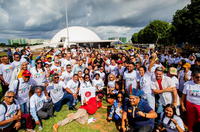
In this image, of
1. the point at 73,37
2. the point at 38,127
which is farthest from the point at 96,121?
the point at 73,37

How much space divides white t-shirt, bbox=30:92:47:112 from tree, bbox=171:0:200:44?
22390 mm

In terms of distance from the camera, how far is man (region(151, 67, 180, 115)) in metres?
3.04

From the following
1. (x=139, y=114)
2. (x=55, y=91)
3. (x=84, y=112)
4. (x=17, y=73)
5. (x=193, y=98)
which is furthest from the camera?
(x=55, y=91)

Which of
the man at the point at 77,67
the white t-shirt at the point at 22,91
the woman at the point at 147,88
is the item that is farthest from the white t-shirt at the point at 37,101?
the woman at the point at 147,88

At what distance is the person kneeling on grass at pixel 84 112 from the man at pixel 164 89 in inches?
98.1

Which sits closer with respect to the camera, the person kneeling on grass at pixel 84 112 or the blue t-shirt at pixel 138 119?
the blue t-shirt at pixel 138 119

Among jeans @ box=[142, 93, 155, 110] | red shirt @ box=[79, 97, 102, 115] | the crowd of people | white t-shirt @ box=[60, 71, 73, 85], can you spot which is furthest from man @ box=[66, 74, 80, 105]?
jeans @ box=[142, 93, 155, 110]

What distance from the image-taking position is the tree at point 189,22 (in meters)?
15.9

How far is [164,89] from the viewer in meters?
3.07

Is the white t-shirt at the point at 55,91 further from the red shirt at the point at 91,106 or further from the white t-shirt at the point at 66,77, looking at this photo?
the red shirt at the point at 91,106

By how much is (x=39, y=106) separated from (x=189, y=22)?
2302 cm

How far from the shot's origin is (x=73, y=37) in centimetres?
5216

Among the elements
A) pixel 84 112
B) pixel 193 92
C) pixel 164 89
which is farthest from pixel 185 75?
pixel 84 112

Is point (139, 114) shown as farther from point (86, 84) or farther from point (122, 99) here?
point (86, 84)
